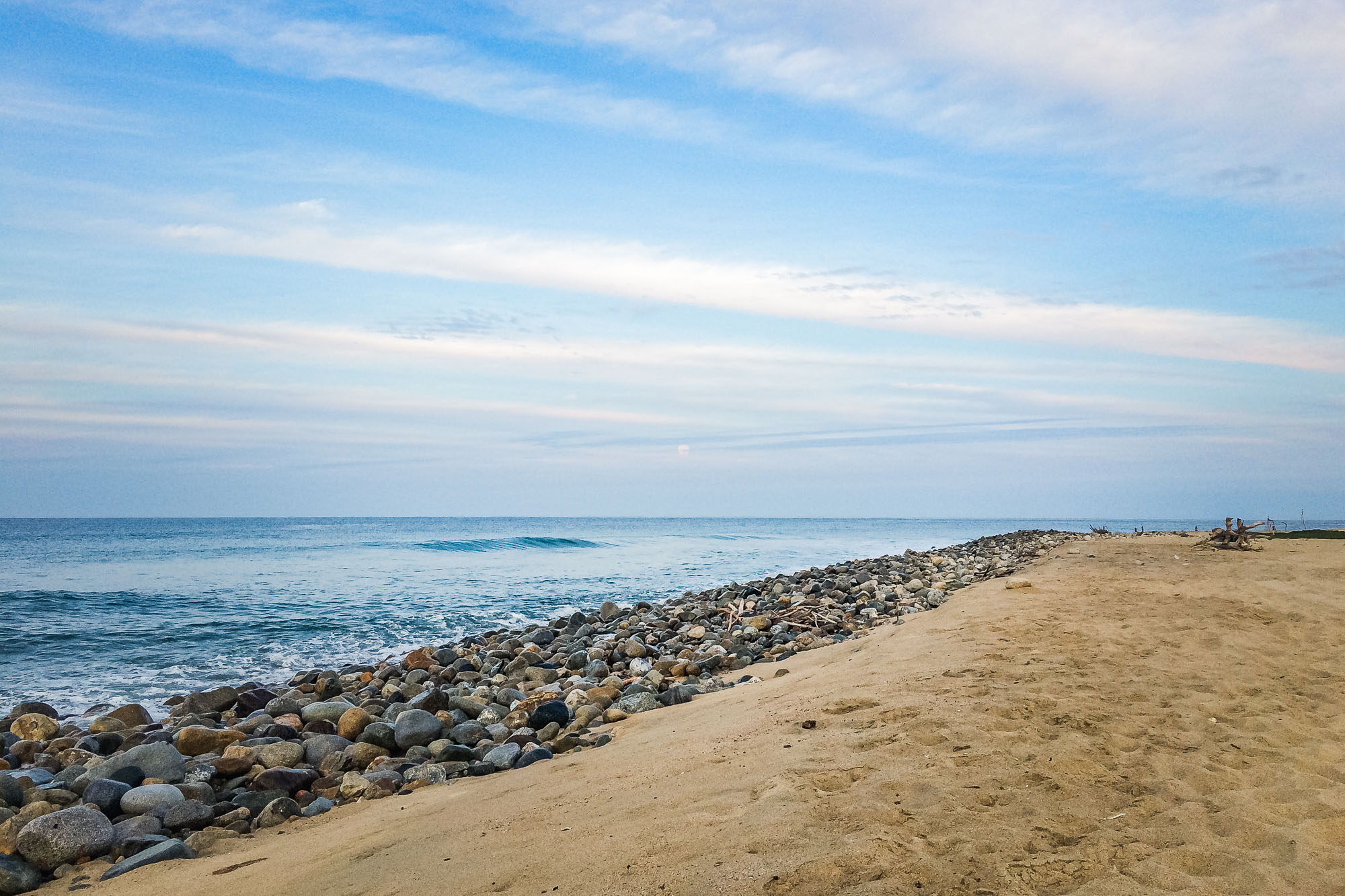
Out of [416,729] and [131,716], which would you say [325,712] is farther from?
[131,716]

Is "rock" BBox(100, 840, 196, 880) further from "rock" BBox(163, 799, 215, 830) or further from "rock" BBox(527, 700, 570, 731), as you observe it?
"rock" BBox(527, 700, 570, 731)

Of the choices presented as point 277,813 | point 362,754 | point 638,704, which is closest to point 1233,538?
point 638,704

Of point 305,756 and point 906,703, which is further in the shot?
point 305,756

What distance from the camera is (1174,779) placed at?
3.33m

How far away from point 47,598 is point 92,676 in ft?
33.2

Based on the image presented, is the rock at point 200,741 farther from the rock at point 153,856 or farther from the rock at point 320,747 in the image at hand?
the rock at point 153,856

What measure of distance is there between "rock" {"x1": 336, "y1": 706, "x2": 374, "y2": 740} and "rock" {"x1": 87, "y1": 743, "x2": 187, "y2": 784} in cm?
128

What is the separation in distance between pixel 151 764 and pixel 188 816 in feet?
3.53

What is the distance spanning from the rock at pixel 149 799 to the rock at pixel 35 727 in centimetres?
302

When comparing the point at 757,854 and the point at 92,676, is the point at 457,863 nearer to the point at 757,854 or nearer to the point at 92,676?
the point at 757,854

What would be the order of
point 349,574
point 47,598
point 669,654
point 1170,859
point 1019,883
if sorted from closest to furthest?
point 1019,883
point 1170,859
point 669,654
point 47,598
point 349,574

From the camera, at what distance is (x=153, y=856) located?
399 centimetres

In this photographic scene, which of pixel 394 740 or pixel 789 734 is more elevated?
pixel 789 734

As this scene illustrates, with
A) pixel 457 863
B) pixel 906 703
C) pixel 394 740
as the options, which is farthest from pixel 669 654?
pixel 457 863
